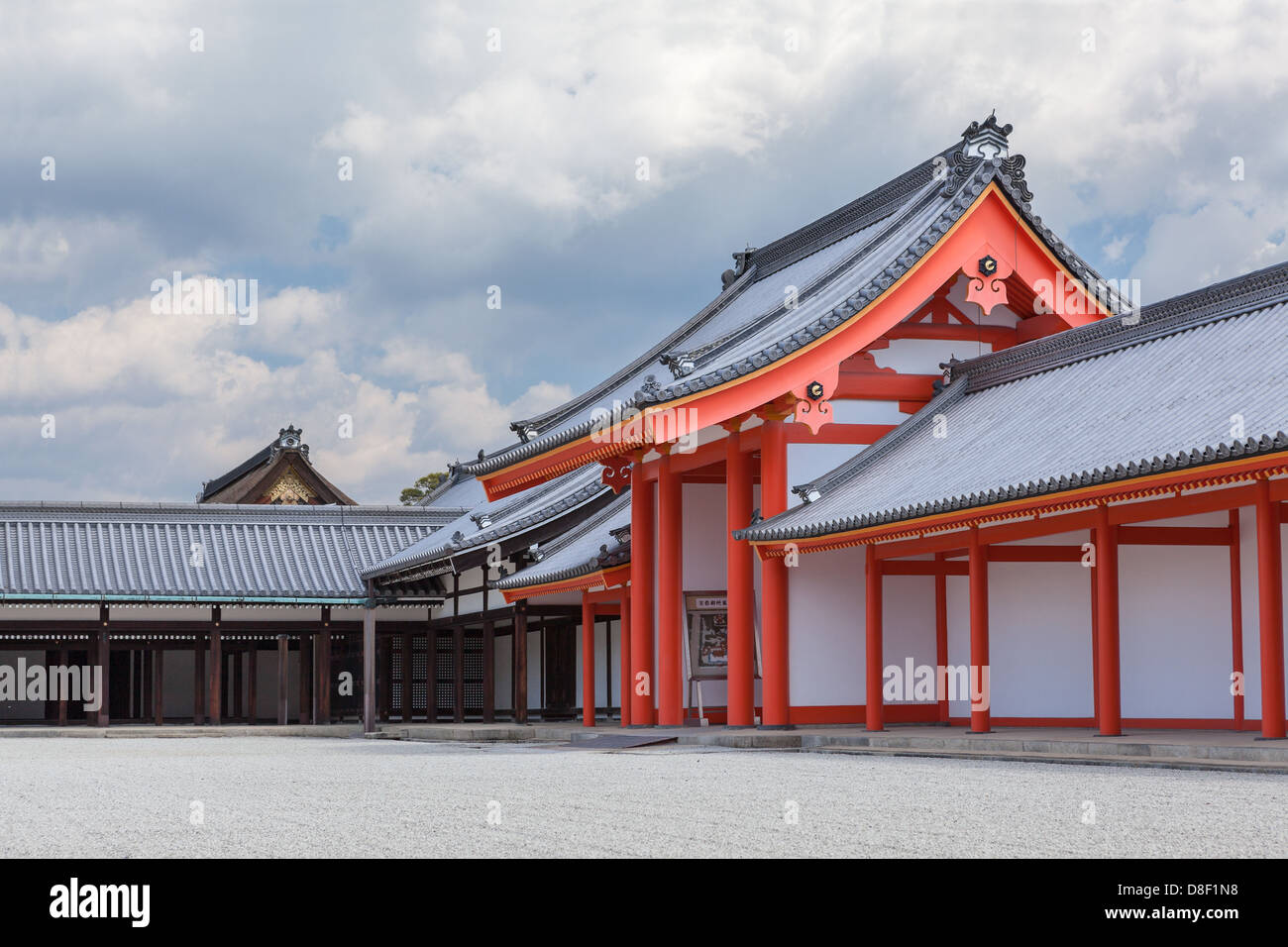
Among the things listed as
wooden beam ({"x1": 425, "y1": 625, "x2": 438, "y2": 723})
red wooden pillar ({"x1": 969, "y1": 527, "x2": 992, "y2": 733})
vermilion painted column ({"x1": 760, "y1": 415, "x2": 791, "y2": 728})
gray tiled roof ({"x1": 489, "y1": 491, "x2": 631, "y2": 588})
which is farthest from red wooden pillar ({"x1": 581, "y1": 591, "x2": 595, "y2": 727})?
red wooden pillar ({"x1": 969, "y1": 527, "x2": 992, "y2": 733})

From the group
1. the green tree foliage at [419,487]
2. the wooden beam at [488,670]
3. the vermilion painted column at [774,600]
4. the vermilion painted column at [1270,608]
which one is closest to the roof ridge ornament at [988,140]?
the vermilion painted column at [774,600]

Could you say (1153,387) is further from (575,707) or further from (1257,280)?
(575,707)

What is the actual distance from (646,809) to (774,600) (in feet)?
35.1

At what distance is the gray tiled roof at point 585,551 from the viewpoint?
2472cm

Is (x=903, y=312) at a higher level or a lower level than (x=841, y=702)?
higher

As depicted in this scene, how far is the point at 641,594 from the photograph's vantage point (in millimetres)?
23797

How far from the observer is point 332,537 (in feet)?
123

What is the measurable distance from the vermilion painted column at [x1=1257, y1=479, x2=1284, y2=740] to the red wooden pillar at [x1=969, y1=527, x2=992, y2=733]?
3803mm

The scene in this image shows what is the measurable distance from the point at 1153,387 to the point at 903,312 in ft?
15.0

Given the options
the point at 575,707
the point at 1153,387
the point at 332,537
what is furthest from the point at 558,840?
the point at 332,537

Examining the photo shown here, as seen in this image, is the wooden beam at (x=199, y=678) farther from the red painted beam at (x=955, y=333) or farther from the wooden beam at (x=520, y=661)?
the red painted beam at (x=955, y=333)

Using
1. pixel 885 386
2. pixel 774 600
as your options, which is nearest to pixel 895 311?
pixel 885 386

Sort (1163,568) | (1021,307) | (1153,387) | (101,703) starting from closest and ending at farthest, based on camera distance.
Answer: (1153,387)
(1163,568)
(1021,307)
(101,703)

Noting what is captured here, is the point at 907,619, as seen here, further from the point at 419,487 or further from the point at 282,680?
the point at 419,487
